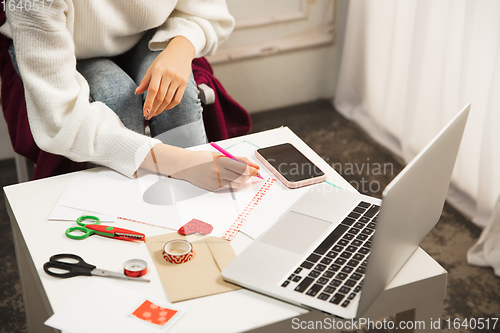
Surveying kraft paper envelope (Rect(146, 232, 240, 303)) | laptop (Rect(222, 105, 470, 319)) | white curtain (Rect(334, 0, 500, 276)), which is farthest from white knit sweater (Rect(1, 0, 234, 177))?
white curtain (Rect(334, 0, 500, 276))

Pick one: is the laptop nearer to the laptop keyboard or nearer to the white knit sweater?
the laptop keyboard

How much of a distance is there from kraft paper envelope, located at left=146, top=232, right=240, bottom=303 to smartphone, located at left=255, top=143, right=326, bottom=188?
202 mm

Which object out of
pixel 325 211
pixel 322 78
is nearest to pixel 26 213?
pixel 325 211

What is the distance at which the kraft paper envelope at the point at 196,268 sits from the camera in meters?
0.64

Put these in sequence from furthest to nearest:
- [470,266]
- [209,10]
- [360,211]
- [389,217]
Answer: [470,266] → [209,10] → [360,211] → [389,217]

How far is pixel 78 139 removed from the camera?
902 millimetres

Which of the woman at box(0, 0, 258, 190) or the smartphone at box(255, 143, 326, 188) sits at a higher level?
the woman at box(0, 0, 258, 190)

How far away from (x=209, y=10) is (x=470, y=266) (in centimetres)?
100

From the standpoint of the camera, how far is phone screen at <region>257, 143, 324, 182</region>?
88 cm

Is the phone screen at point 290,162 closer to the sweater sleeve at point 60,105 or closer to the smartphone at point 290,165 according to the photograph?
the smartphone at point 290,165

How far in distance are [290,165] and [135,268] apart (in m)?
0.36

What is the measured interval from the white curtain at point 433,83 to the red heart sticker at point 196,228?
3.05 ft

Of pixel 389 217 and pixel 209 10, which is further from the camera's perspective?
pixel 209 10

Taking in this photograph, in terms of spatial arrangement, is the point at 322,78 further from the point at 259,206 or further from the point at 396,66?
the point at 259,206
